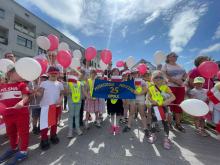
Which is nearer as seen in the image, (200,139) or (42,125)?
(42,125)

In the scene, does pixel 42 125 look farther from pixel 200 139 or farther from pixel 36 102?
pixel 200 139

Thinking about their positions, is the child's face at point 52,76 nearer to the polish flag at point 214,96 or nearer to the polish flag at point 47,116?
the polish flag at point 47,116

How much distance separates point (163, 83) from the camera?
4164mm

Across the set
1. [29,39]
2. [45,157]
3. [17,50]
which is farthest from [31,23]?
[45,157]

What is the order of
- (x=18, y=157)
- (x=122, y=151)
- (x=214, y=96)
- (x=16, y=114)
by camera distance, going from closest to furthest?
(x=18, y=157) → (x=16, y=114) → (x=122, y=151) → (x=214, y=96)

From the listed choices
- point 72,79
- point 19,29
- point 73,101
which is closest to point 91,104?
point 73,101

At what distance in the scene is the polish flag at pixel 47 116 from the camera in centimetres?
357

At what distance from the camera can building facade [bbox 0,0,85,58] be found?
69.9ft

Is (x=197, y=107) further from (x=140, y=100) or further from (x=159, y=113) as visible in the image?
(x=140, y=100)

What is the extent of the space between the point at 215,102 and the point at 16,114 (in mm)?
4180

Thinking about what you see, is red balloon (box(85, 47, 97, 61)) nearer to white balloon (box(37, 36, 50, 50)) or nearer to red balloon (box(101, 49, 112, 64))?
red balloon (box(101, 49, 112, 64))

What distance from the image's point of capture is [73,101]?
4.38 meters

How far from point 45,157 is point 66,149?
466 mm

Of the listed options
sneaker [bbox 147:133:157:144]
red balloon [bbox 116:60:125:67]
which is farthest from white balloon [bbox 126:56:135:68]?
sneaker [bbox 147:133:157:144]
